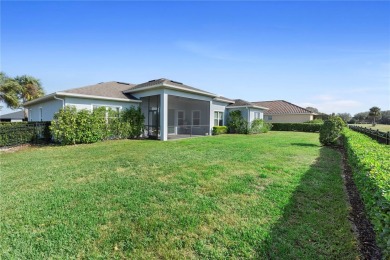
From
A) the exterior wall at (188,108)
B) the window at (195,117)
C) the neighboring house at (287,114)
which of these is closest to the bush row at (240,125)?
the exterior wall at (188,108)

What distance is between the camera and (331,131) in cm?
1177

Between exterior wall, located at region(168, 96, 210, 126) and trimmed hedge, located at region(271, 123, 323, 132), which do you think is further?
trimmed hedge, located at region(271, 123, 323, 132)

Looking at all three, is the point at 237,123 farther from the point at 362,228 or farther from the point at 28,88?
the point at 28,88

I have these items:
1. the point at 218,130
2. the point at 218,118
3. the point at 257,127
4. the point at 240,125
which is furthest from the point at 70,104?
the point at 257,127

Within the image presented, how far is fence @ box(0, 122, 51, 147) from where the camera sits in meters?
11.1

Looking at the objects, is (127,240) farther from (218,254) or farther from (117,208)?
(218,254)

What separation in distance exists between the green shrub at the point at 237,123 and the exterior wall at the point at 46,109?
16.0m

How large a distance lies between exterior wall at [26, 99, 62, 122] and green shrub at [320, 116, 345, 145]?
16.9m

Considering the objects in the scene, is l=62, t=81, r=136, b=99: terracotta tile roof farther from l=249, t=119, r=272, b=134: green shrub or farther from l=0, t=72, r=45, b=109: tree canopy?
l=0, t=72, r=45, b=109: tree canopy

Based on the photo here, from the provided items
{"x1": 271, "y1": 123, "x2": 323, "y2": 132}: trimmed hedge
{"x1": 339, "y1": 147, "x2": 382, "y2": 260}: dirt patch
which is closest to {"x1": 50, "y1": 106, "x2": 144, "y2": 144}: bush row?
{"x1": 339, "y1": 147, "x2": 382, "y2": 260}: dirt patch

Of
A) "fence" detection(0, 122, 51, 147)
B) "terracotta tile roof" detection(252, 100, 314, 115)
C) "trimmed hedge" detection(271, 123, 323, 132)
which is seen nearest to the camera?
"fence" detection(0, 122, 51, 147)

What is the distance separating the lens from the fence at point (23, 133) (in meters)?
11.1


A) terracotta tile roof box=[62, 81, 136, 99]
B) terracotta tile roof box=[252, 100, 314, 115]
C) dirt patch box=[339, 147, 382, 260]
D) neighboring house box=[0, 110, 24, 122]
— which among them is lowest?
dirt patch box=[339, 147, 382, 260]

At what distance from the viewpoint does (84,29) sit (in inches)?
436
